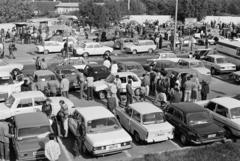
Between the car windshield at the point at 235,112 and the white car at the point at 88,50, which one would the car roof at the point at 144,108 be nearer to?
the car windshield at the point at 235,112

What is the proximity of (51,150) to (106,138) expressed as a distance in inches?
82.3

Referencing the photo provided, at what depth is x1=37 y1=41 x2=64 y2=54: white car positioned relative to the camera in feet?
116

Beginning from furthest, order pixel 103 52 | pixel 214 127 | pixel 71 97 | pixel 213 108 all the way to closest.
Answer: pixel 103 52 < pixel 71 97 < pixel 213 108 < pixel 214 127

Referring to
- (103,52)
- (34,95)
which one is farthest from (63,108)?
(103,52)

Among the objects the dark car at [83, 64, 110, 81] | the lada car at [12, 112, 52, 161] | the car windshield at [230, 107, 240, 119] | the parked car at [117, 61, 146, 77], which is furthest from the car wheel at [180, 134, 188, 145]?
the parked car at [117, 61, 146, 77]

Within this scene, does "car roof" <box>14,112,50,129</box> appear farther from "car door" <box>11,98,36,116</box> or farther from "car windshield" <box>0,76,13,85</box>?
"car windshield" <box>0,76,13,85</box>

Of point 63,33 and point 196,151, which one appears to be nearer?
point 196,151

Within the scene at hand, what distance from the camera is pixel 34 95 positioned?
Answer: 16.2 meters

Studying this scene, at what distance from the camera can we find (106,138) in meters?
12.8

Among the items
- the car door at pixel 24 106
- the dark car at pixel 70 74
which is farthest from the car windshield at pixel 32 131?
the dark car at pixel 70 74

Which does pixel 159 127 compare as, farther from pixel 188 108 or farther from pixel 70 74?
pixel 70 74

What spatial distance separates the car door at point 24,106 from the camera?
15.7m

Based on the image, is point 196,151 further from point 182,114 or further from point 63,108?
point 63,108

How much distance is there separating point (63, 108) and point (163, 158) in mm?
4322
